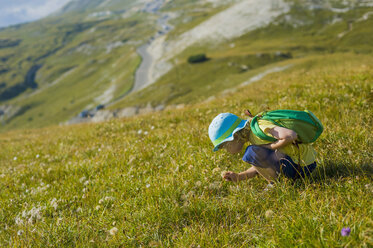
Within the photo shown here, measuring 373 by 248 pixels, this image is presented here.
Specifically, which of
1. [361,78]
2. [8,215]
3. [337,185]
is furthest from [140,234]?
[361,78]

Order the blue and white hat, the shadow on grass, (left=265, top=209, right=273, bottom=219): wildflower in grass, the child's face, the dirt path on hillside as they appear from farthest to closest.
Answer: the dirt path on hillside → the child's face → the blue and white hat → the shadow on grass → (left=265, top=209, right=273, bottom=219): wildflower in grass

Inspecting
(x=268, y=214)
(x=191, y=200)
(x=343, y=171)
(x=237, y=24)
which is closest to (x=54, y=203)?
(x=191, y=200)

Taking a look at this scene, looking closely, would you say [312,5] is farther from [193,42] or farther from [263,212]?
[263,212]

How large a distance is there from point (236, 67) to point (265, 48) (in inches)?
1204

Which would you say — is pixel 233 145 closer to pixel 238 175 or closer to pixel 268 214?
pixel 238 175

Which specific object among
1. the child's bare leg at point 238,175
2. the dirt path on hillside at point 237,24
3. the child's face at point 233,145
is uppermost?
the child's face at point 233,145

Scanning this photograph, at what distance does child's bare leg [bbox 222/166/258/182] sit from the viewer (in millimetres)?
4164

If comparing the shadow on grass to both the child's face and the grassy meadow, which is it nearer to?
the grassy meadow

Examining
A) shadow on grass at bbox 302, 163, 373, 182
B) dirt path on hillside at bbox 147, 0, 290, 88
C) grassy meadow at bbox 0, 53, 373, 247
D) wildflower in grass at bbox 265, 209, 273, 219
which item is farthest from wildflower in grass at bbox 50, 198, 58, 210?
dirt path on hillside at bbox 147, 0, 290, 88

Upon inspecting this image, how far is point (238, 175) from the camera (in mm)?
4184

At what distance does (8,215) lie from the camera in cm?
486

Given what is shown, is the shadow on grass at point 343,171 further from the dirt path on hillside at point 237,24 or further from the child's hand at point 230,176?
the dirt path on hillside at point 237,24

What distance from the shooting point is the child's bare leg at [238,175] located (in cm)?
416

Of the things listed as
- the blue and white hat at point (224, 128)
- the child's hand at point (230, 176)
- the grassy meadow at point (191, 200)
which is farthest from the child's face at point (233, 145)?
the grassy meadow at point (191, 200)
